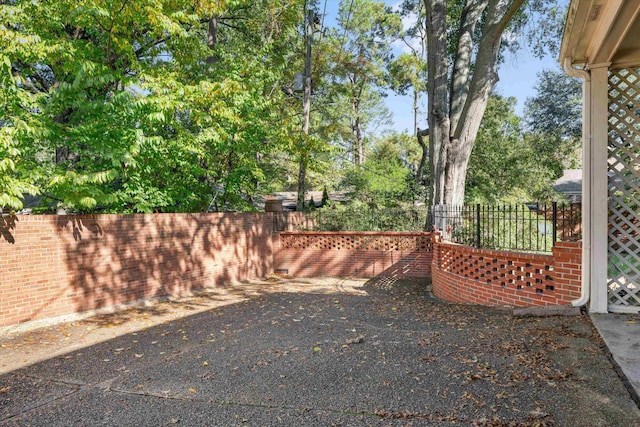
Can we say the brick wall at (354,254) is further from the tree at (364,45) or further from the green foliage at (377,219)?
the tree at (364,45)

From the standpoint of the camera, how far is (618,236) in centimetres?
456

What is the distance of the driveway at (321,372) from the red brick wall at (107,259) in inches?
25.3

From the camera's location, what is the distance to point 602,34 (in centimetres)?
399

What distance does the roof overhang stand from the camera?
365 centimetres

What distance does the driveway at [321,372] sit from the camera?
113 inches

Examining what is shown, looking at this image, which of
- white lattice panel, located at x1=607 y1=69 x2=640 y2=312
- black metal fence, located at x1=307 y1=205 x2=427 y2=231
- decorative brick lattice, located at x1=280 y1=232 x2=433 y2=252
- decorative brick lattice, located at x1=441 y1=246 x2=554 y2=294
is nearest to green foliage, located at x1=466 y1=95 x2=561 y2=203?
black metal fence, located at x1=307 y1=205 x2=427 y2=231

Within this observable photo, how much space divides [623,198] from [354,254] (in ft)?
24.4

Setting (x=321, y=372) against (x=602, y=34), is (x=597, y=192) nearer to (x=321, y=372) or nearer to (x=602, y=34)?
(x=602, y=34)

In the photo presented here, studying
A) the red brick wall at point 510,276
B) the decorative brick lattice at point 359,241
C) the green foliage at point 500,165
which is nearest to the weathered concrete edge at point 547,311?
the red brick wall at point 510,276

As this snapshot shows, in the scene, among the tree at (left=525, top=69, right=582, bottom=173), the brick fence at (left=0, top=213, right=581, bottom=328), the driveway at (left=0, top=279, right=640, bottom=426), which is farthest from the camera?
the tree at (left=525, top=69, right=582, bottom=173)

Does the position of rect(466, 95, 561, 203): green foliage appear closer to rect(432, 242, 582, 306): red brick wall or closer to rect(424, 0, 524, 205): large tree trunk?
rect(424, 0, 524, 205): large tree trunk

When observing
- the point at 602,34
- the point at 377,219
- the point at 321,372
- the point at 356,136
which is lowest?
the point at 321,372

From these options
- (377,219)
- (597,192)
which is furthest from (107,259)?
(597,192)

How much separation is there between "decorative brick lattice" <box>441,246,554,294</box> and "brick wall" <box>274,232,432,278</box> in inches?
137
